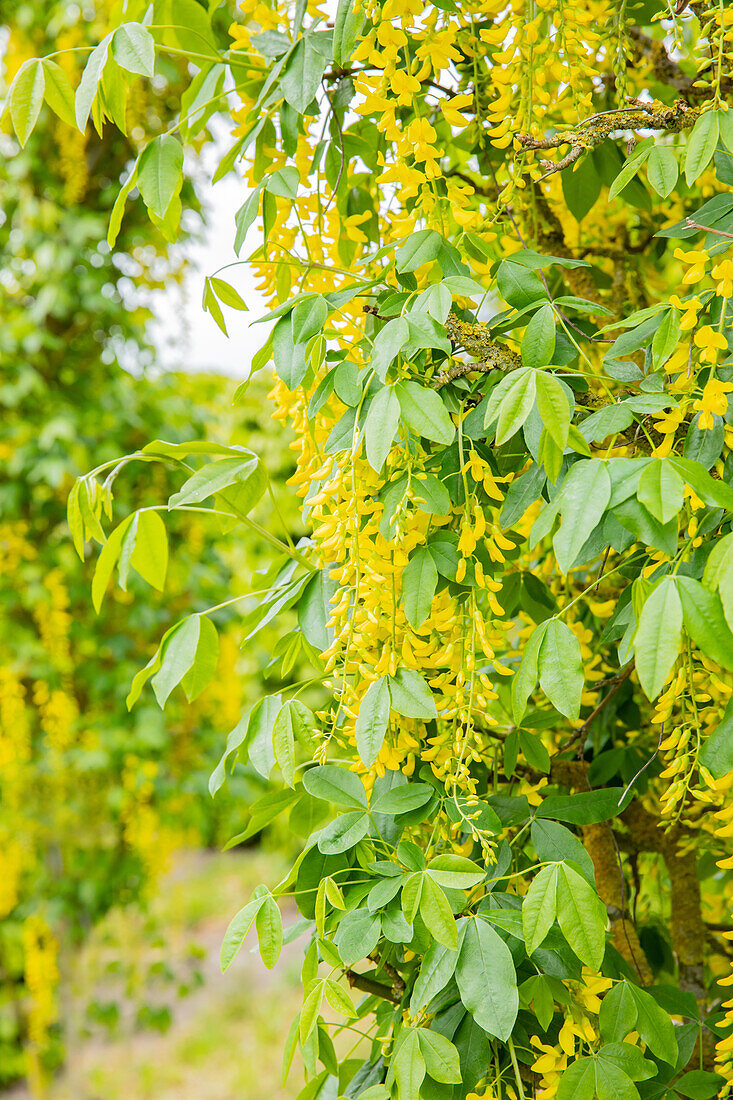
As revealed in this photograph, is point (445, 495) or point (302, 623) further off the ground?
point (445, 495)

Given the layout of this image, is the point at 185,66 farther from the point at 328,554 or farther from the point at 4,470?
the point at 328,554

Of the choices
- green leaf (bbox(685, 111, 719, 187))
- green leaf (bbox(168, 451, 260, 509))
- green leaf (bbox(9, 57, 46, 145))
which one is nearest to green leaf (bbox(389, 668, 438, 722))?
green leaf (bbox(168, 451, 260, 509))

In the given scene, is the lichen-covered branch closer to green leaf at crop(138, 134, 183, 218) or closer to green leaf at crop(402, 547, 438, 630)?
green leaf at crop(402, 547, 438, 630)

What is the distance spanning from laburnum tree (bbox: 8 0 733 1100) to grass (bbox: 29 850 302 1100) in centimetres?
191

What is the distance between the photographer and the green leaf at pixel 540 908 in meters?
0.53

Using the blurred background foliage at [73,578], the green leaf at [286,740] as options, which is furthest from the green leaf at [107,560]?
the blurred background foliage at [73,578]

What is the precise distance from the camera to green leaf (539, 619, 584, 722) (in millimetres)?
536

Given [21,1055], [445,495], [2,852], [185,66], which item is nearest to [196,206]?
[185,66]

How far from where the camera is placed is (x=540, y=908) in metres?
0.54

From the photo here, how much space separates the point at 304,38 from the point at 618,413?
40cm

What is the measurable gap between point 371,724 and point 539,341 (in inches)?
10.6

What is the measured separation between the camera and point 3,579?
7.14 feet

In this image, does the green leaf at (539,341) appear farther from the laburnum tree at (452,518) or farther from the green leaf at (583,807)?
the green leaf at (583,807)

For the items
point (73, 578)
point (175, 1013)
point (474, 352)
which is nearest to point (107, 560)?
point (474, 352)
